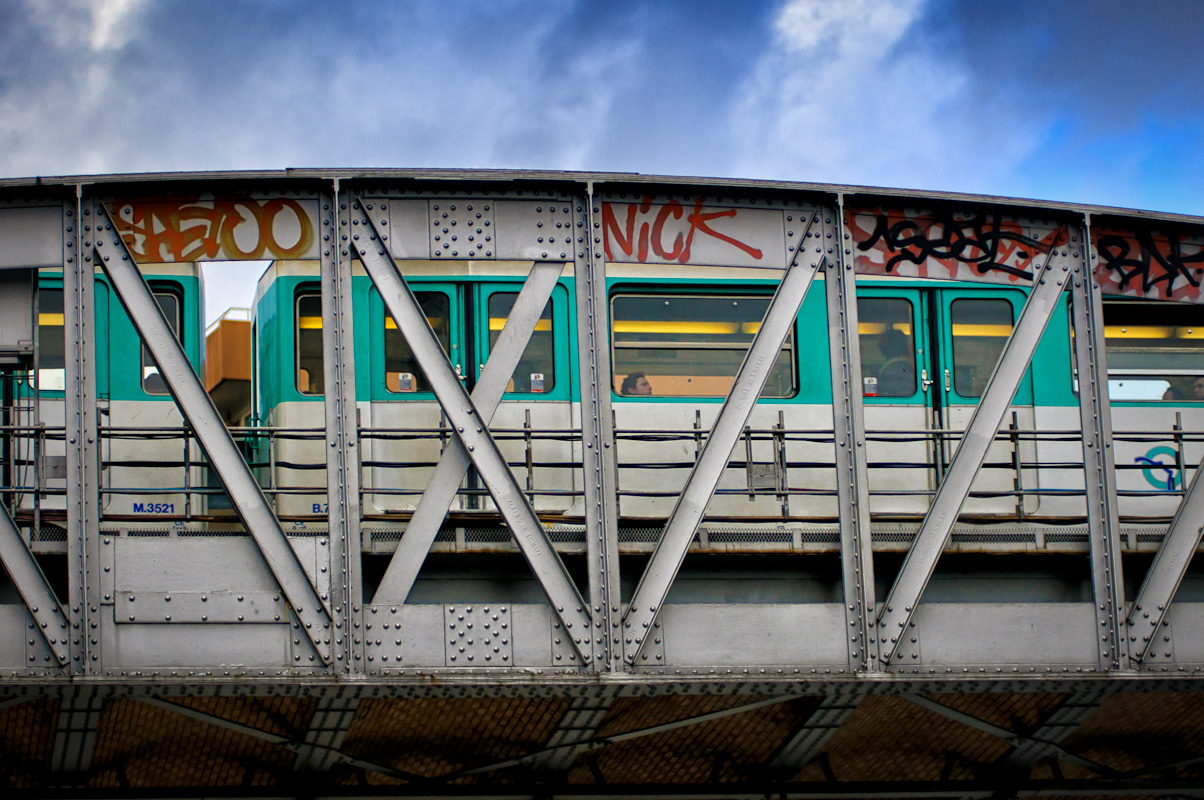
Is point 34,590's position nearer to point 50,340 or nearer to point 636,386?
point 50,340

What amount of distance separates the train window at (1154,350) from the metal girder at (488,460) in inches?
295

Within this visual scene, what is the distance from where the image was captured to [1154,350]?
43.2 ft

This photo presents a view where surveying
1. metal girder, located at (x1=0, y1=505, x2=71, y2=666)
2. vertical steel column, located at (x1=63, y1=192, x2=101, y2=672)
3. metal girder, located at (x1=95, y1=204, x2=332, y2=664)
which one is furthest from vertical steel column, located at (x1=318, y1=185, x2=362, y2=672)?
metal girder, located at (x1=0, y1=505, x2=71, y2=666)

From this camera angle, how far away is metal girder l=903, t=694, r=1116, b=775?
9.34m

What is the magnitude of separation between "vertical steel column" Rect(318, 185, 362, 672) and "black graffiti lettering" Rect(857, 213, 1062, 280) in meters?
3.64

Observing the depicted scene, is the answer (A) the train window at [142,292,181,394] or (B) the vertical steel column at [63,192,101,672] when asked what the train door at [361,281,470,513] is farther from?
(B) the vertical steel column at [63,192,101,672]

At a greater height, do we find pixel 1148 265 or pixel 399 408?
pixel 1148 265

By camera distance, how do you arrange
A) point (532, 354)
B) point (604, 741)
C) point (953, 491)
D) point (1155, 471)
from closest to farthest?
point (953, 491), point (604, 741), point (532, 354), point (1155, 471)

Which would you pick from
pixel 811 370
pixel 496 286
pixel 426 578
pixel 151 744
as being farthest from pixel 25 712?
pixel 811 370

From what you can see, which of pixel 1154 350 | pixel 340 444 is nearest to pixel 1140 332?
pixel 1154 350

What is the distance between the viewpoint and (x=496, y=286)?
39.1ft

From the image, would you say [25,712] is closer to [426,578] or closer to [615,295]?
[426,578]

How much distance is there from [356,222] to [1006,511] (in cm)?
732

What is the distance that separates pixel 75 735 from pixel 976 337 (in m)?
8.95
